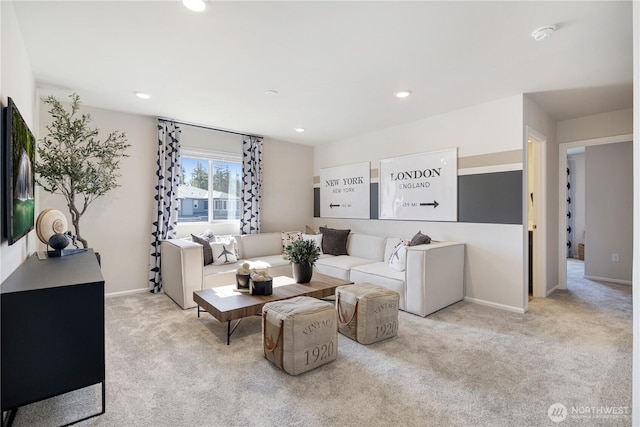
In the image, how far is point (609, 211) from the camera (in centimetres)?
488

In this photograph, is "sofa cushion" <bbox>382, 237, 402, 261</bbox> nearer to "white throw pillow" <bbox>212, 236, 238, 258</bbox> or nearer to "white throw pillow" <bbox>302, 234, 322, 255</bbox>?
"white throw pillow" <bbox>302, 234, 322, 255</bbox>

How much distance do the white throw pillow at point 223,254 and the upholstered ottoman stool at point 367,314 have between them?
6.10 feet

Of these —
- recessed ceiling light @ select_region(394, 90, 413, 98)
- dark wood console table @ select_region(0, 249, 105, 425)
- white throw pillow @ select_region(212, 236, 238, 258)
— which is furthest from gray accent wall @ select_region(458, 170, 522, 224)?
dark wood console table @ select_region(0, 249, 105, 425)

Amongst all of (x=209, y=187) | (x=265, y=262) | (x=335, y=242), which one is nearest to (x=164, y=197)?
(x=209, y=187)

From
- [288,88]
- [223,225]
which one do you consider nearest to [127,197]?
[223,225]

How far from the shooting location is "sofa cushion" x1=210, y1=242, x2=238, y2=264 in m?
4.07

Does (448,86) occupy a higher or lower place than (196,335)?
higher

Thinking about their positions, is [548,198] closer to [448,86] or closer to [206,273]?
[448,86]

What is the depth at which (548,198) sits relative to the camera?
408 centimetres

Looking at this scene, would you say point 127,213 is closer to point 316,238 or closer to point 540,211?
point 316,238

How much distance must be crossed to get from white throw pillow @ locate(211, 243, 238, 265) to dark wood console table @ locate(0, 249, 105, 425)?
224cm

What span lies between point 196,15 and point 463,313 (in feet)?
11.8

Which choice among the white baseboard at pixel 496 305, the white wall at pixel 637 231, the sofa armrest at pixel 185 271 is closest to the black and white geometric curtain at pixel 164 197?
the sofa armrest at pixel 185 271

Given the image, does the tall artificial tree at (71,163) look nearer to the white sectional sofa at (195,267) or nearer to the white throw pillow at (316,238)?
the white sectional sofa at (195,267)
